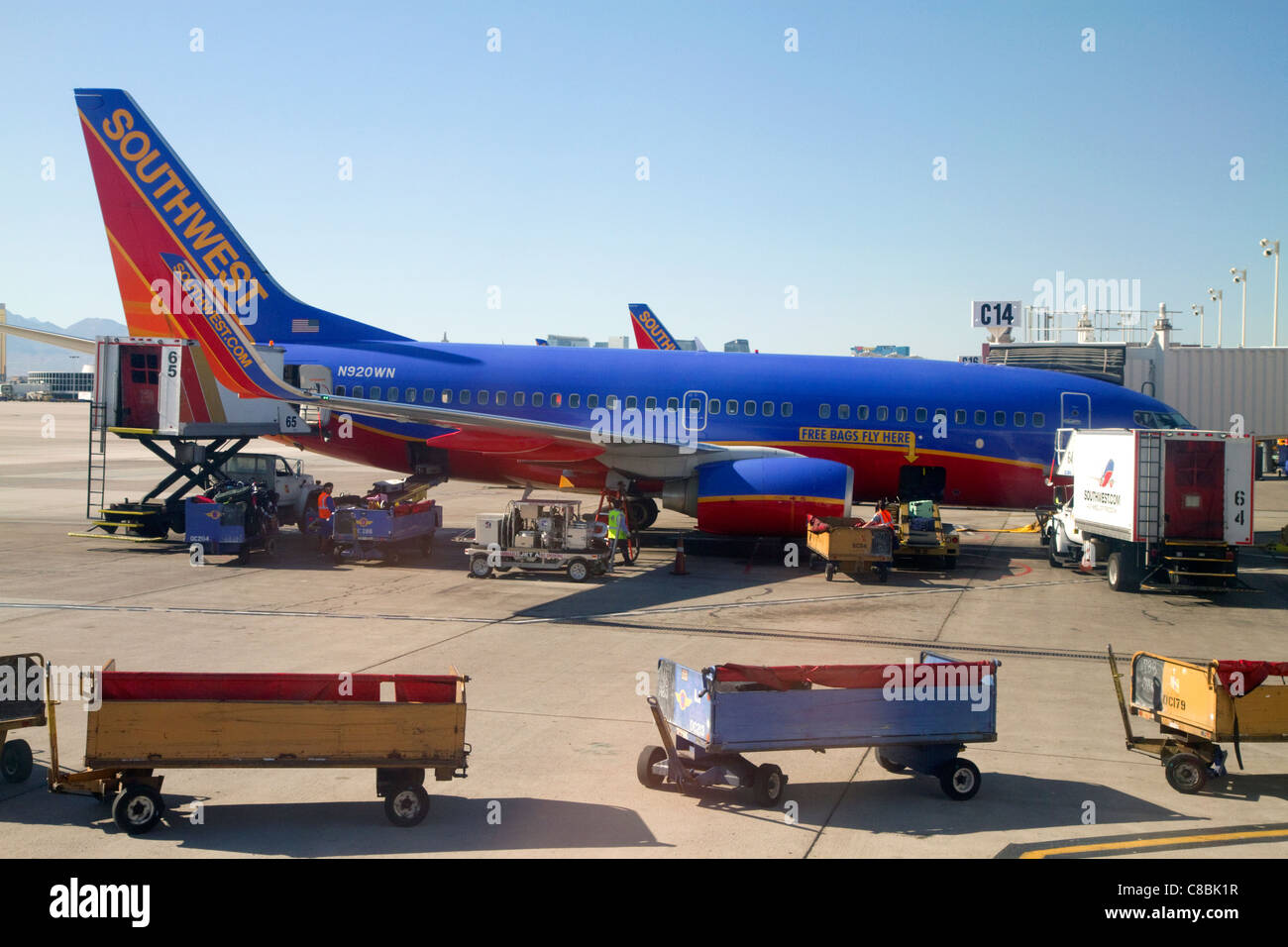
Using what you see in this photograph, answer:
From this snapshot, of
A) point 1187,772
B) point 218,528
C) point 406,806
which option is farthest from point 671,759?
point 218,528

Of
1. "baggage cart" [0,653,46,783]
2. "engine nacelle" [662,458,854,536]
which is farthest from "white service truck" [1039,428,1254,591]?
"baggage cart" [0,653,46,783]

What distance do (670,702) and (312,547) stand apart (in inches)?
721

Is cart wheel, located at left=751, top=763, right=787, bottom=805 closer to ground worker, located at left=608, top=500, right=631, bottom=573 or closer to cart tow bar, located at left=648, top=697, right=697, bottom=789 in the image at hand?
cart tow bar, located at left=648, top=697, right=697, bottom=789

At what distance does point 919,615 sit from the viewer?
19219mm

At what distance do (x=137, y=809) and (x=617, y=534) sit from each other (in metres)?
14.9

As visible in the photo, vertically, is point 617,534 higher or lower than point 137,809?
higher

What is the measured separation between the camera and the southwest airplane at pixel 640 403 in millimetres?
25531

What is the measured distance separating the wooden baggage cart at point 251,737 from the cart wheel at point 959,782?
4642mm

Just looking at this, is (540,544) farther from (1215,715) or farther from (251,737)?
(1215,715)

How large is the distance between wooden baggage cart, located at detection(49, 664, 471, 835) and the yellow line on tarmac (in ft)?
16.9

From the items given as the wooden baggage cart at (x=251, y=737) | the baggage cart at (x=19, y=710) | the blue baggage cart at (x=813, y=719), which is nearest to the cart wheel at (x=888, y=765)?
the blue baggage cart at (x=813, y=719)

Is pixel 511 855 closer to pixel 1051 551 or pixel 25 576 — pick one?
pixel 25 576

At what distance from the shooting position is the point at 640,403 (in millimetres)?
27203
